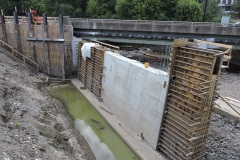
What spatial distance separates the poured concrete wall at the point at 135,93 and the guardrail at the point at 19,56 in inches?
343

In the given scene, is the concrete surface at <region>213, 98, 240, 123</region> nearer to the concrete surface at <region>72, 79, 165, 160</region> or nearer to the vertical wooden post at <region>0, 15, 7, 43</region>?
the concrete surface at <region>72, 79, 165, 160</region>

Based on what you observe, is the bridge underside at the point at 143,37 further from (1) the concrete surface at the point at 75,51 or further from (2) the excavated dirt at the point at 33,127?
(2) the excavated dirt at the point at 33,127

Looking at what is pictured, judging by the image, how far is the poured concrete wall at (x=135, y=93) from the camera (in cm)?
1048

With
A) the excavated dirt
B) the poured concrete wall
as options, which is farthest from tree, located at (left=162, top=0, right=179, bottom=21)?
the excavated dirt

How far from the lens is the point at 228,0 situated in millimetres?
74125

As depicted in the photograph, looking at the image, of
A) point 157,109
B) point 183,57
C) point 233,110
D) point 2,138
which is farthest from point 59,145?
point 233,110

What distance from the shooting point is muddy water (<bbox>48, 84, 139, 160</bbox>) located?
1101 cm

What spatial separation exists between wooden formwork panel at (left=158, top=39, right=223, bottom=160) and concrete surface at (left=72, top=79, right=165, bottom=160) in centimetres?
80

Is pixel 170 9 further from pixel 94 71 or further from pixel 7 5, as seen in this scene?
pixel 7 5

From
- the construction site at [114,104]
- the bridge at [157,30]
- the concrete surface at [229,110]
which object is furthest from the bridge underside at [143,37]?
the concrete surface at [229,110]

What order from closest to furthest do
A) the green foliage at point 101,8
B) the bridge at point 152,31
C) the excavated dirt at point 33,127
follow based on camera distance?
the excavated dirt at point 33,127 < the bridge at point 152,31 < the green foliage at point 101,8

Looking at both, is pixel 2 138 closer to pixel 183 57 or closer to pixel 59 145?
pixel 59 145

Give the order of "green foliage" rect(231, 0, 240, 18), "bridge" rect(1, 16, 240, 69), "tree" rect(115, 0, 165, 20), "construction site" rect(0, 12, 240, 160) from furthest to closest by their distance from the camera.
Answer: "green foliage" rect(231, 0, 240, 18)
"tree" rect(115, 0, 165, 20)
"bridge" rect(1, 16, 240, 69)
"construction site" rect(0, 12, 240, 160)

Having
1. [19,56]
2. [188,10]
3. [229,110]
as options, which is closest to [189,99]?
[229,110]
